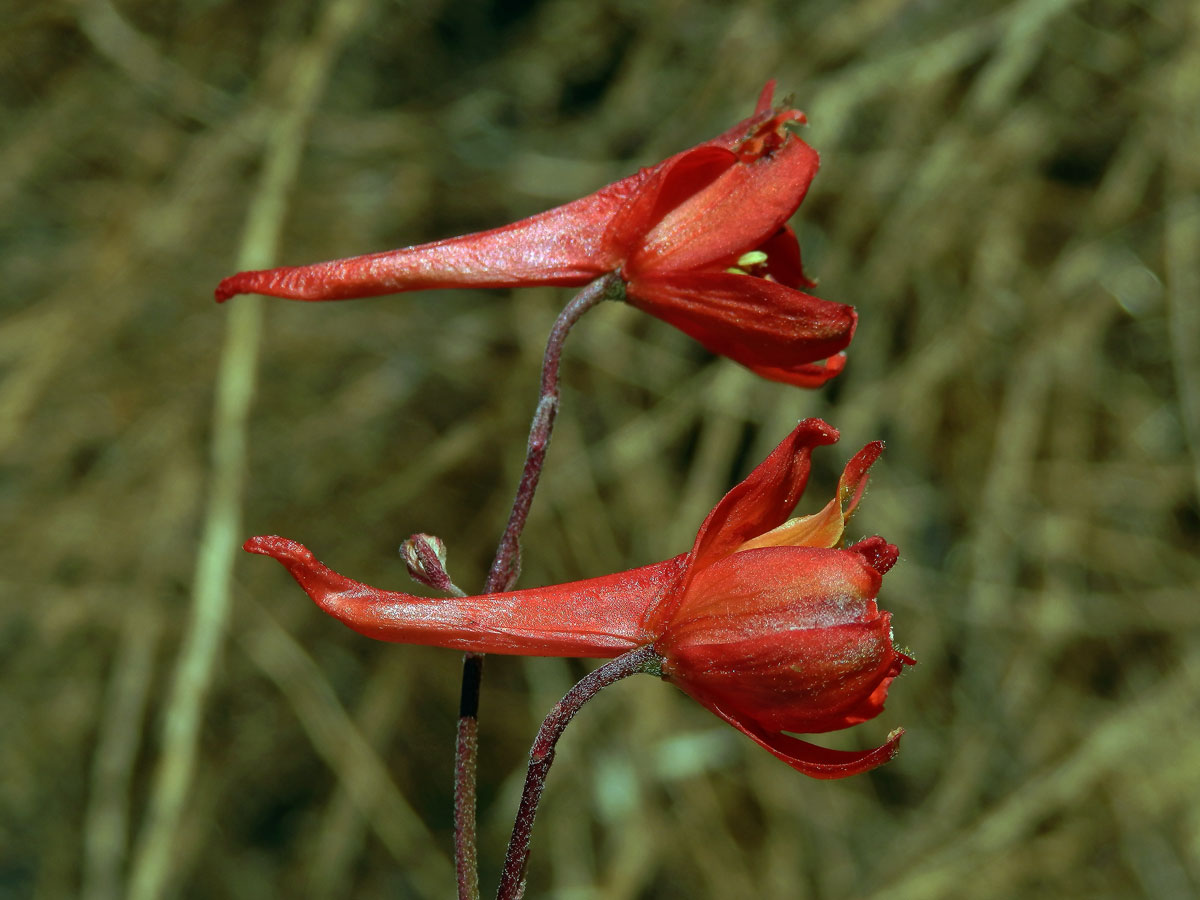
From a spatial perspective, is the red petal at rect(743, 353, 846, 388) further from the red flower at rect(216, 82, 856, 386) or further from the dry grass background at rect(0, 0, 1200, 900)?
the dry grass background at rect(0, 0, 1200, 900)

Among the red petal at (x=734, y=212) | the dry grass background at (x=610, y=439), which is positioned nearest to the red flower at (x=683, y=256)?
the red petal at (x=734, y=212)

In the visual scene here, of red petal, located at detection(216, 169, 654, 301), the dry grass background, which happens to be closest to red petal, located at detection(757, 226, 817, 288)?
red petal, located at detection(216, 169, 654, 301)

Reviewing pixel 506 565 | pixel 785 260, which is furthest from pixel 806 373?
pixel 506 565

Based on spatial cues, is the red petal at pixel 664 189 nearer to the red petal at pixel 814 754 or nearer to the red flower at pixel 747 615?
the red flower at pixel 747 615

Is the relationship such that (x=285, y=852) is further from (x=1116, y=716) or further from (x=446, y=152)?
(x=1116, y=716)

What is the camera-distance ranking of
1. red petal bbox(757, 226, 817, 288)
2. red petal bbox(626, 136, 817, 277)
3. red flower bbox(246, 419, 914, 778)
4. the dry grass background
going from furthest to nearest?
the dry grass background
red petal bbox(757, 226, 817, 288)
red petal bbox(626, 136, 817, 277)
red flower bbox(246, 419, 914, 778)
